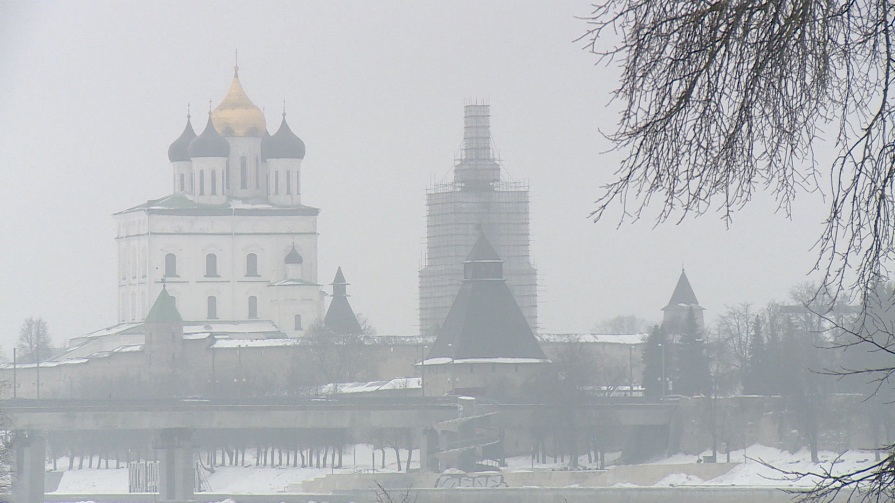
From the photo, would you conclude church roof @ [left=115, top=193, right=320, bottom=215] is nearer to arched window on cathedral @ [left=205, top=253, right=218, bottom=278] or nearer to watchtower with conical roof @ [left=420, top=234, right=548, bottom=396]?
arched window on cathedral @ [left=205, top=253, right=218, bottom=278]

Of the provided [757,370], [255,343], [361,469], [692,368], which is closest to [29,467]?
[361,469]

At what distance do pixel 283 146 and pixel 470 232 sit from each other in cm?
1124

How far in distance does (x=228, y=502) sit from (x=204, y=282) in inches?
1595

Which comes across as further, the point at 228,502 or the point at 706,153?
the point at 228,502

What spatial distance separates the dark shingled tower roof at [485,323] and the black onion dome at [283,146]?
24028 millimetres

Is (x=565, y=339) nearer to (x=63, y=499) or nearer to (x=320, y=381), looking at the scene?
(x=320, y=381)

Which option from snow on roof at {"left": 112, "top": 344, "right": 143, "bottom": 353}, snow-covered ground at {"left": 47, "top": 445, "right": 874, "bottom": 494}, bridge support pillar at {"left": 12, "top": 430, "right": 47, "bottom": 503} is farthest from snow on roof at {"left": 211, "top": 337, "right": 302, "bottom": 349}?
bridge support pillar at {"left": 12, "top": 430, "right": 47, "bottom": 503}

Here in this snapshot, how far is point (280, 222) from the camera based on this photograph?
94438 mm

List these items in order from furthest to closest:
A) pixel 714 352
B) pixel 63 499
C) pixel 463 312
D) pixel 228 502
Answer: pixel 714 352 → pixel 463 312 → pixel 63 499 → pixel 228 502

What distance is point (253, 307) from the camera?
94.1 m

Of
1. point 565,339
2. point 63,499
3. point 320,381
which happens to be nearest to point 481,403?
point 63,499

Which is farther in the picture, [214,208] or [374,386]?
[214,208]

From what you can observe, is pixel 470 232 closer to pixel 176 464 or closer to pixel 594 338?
pixel 594 338

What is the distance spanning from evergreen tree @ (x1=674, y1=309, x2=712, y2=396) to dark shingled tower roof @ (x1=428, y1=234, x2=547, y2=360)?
4806mm
